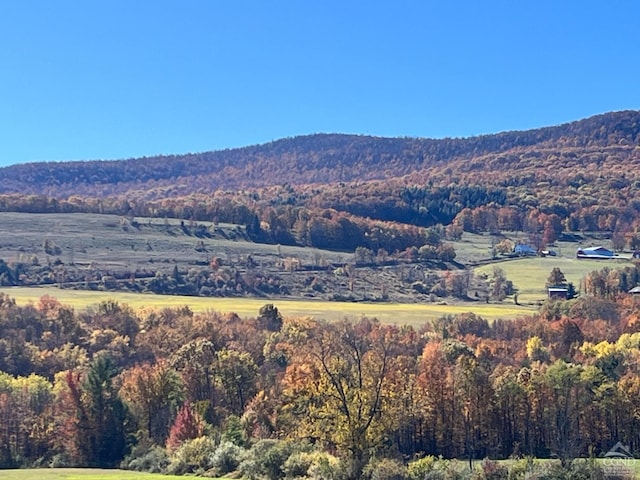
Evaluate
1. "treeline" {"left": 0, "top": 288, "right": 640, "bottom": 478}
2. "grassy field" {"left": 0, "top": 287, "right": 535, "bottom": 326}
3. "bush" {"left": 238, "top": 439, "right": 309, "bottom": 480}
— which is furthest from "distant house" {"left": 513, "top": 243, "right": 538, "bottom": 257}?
"bush" {"left": 238, "top": 439, "right": 309, "bottom": 480}

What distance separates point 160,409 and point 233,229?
118247mm

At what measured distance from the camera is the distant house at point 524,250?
164m

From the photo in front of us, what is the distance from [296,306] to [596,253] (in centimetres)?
7501

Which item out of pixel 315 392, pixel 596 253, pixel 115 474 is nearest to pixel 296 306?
pixel 315 392

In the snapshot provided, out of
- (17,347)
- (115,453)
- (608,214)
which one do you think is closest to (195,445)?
(115,453)

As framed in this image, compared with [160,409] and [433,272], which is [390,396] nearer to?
[160,409]

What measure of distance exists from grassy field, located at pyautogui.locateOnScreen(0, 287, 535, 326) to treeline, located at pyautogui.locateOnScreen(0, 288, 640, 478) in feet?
76.5

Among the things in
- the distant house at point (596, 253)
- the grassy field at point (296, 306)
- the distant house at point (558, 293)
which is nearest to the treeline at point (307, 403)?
the grassy field at point (296, 306)

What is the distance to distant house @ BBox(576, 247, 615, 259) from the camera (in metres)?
154

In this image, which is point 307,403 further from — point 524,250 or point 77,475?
point 524,250

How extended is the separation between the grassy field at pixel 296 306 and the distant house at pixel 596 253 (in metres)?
49.4

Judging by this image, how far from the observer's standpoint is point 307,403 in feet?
147

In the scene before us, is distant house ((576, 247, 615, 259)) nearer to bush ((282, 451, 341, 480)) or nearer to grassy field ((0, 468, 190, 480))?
bush ((282, 451, 341, 480))

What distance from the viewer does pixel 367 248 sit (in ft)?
544
